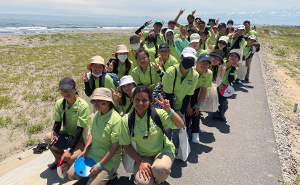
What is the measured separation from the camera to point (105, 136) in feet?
9.61

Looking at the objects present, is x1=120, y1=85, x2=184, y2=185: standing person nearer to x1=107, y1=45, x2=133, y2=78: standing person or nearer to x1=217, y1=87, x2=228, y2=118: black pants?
x1=107, y1=45, x2=133, y2=78: standing person

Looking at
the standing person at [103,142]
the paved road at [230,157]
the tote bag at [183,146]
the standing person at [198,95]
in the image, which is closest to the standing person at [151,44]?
the standing person at [198,95]

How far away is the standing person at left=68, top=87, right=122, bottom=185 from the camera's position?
2.84 meters

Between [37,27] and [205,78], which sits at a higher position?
[37,27]

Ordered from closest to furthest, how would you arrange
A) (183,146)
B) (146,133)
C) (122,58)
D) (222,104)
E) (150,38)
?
(146,133), (183,146), (122,58), (222,104), (150,38)

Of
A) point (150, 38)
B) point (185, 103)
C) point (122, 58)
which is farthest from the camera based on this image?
point (150, 38)

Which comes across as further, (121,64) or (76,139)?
(121,64)

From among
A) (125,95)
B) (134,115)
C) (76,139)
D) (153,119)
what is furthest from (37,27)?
(153,119)

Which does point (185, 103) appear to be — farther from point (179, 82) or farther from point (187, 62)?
point (187, 62)

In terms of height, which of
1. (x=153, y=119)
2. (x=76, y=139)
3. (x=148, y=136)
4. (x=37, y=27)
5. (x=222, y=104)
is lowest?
(x=222, y=104)

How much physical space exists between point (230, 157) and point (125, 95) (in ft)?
8.76

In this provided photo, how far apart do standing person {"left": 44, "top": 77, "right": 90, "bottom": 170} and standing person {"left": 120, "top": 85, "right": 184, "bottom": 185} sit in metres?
0.99

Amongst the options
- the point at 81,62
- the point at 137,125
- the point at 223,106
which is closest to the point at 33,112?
the point at 137,125

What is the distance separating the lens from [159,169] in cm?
262
